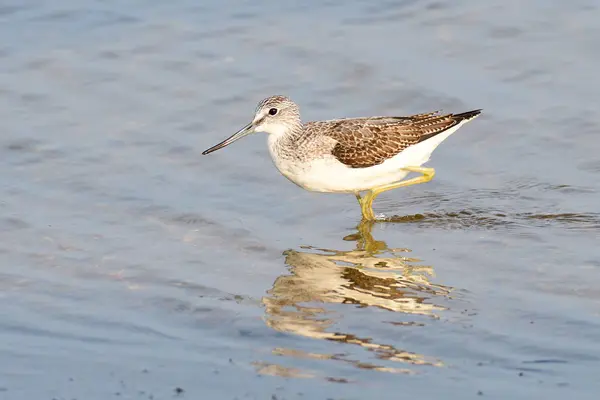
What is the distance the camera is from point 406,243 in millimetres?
10266

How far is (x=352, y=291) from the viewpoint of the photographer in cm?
902

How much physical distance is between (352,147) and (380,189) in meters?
0.69

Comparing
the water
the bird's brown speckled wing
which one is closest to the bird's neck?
the bird's brown speckled wing

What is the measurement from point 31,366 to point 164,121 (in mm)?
6116

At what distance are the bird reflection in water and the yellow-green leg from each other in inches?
13.4

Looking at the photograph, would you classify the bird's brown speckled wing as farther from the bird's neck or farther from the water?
the water

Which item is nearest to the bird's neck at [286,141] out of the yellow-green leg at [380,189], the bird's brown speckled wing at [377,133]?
the bird's brown speckled wing at [377,133]

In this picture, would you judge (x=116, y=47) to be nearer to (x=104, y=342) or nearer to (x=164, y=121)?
(x=164, y=121)

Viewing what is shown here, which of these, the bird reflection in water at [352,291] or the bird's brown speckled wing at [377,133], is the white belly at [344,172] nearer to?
the bird's brown speckled wing at [377,133]

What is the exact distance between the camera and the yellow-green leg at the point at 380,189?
1108 centimetres

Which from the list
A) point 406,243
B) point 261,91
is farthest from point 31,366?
point 261,91

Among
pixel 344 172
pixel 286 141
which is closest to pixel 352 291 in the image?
pixel 344 172

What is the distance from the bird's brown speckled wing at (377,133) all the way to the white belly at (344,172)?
0.20 ft

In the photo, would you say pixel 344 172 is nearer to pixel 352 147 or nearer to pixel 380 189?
pixel 352 147
